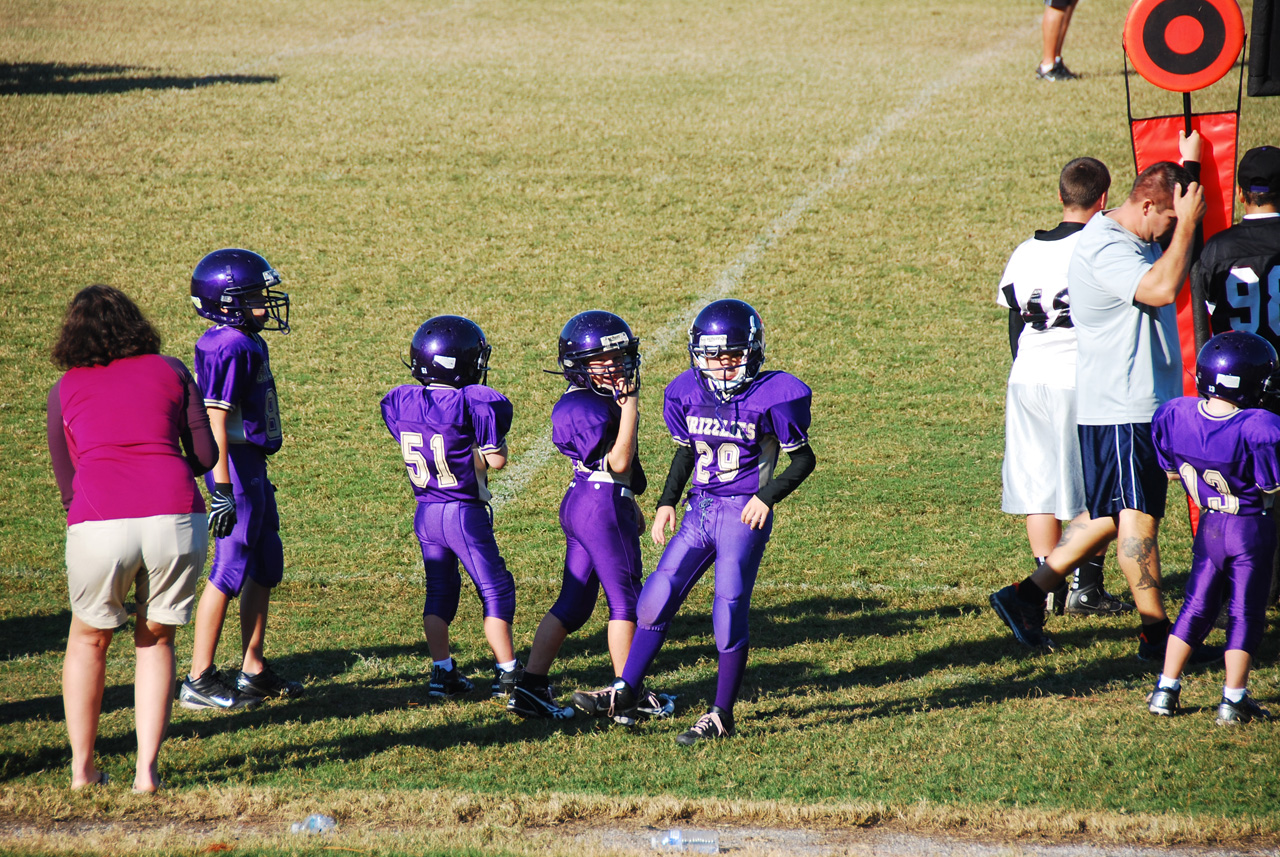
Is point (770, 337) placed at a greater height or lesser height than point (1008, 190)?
lesser

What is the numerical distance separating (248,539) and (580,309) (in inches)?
250

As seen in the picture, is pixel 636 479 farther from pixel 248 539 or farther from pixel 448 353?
pixel 248 539

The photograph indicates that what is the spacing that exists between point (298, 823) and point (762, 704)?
1.94 metres

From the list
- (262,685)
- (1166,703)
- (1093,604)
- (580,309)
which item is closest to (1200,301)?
(1093,604)

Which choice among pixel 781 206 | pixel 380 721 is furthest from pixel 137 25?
pixel 380 721

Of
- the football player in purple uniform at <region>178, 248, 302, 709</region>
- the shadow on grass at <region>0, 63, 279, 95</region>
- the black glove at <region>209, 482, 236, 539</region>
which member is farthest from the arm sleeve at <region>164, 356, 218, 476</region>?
the shadow on grass at <region>0, 63, 279, 95</region>

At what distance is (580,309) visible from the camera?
435 inches

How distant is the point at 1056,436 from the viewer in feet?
18.6

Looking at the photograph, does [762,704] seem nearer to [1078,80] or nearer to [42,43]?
[1078,80]

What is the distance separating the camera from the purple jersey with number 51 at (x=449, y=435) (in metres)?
4.85

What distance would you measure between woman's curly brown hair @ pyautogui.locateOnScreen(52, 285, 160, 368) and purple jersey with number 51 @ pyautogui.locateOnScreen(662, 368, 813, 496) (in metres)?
1.96

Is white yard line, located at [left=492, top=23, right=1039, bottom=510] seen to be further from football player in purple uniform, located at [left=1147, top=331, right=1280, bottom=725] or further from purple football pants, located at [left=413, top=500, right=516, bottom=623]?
football player in purple uniform, located at [left=1147, top=331, right=1280, bottom=725]

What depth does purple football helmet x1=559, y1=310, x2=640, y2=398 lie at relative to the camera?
4719 millimetres

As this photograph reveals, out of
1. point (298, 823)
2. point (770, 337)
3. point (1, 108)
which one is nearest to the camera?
point (298, 823)
